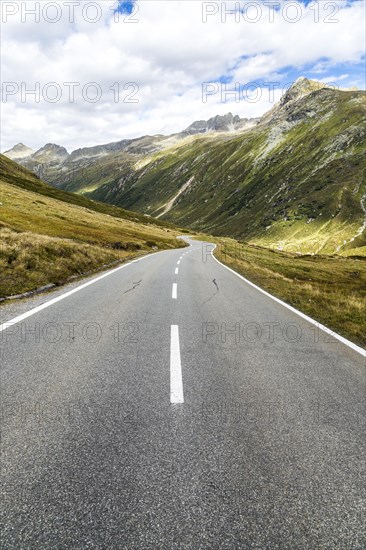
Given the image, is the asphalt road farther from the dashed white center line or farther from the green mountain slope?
the green mountain slope

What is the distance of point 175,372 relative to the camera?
5.73m

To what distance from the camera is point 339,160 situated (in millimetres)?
162625

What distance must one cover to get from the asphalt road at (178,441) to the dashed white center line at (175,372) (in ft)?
0.08

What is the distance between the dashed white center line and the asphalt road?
2 centimetres

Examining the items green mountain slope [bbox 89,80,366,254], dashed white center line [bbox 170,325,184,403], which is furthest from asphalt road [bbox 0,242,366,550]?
green mountain slope [bbox 89,80,366,254]

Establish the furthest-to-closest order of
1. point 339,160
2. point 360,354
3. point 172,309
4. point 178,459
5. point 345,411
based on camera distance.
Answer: point 339,160 → point 172,309 → point 360,354 → point 345,411 → point 178,459

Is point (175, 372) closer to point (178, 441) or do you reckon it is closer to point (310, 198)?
point (178, 441)

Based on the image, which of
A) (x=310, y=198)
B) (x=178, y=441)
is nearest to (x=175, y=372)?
(x=178, y=441)

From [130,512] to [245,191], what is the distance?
19995cm

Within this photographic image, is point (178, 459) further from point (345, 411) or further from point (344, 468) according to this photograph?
point (345, 411)

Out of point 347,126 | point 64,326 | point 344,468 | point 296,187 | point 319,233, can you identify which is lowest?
point 344,468

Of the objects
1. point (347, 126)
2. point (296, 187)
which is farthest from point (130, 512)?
point (347, 126)

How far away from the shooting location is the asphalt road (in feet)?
9.02

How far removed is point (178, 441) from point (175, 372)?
74.3 inches
